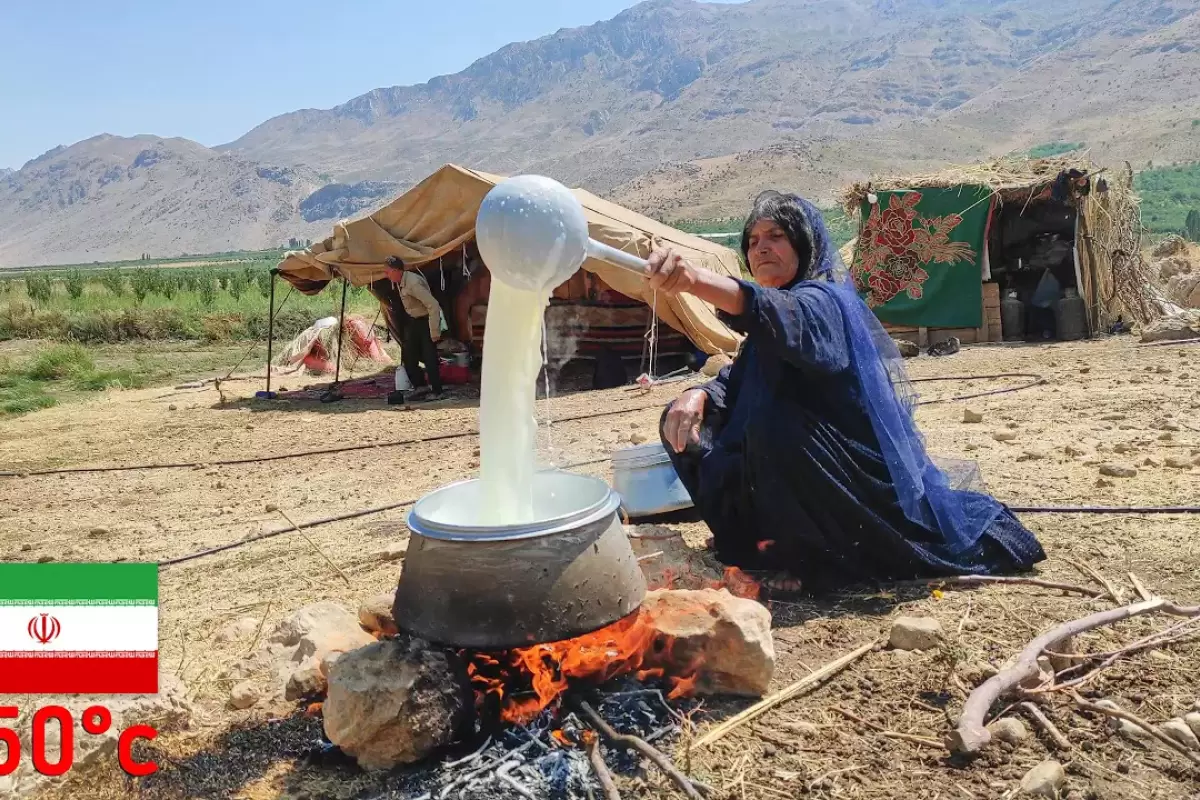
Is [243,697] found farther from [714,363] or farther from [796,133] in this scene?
[796,133]

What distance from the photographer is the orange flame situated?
229 centimetres

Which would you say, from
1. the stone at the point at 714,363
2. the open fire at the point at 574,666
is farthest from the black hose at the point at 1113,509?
the stone at the point at 714,363

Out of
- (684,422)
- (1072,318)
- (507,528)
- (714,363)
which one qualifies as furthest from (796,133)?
(507,528)

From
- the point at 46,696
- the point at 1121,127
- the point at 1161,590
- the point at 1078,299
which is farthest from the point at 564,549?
the point at 1121,127

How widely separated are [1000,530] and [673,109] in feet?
567

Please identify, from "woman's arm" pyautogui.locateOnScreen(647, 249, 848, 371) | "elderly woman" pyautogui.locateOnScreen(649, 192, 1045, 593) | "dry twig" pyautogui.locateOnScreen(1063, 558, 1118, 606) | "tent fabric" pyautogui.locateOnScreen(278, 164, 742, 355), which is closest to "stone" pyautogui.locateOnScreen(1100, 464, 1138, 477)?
"dry twig" pyautogui.locateOnScreen(1063, 558, 1118, 606)

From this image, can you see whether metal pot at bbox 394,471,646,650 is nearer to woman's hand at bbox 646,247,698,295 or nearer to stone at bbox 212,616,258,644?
woman's hand at bbox 646,247,698,295

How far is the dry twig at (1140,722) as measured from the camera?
2.05m

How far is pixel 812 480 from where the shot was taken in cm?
288

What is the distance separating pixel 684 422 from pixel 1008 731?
131 centimetres

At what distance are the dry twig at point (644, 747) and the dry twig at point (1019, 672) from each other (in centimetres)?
62

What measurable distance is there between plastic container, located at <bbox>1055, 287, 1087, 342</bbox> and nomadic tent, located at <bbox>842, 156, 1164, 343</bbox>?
0.20 feet

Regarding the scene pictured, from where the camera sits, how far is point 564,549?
214 centimetres

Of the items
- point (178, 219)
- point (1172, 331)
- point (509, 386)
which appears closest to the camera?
point (509, 386)
